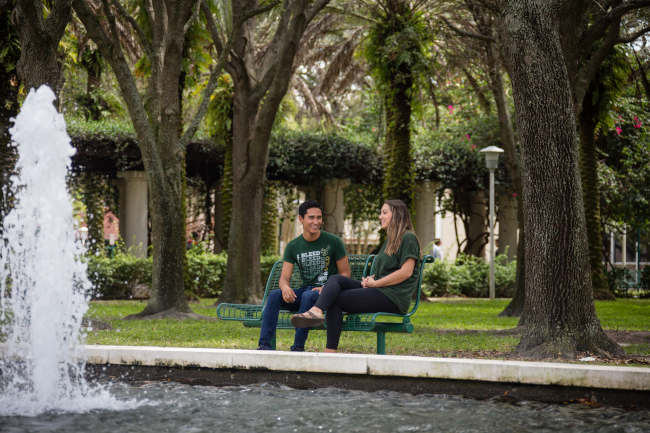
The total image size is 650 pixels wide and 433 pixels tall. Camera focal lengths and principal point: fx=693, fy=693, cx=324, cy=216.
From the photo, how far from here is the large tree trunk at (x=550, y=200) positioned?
6.21 meters

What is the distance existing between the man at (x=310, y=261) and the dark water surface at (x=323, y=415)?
1467mm

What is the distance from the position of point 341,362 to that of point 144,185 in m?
17.4

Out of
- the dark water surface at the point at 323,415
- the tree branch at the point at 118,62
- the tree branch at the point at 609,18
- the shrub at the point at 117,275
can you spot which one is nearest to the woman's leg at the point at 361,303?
the dark water surface at the point at 323,415

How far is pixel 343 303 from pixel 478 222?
19.8 metres

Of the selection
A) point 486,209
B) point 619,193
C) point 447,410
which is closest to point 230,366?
point 447,410

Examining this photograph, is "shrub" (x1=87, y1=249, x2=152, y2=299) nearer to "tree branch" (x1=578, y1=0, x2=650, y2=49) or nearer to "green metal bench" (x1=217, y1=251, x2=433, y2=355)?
"green metal bench" (x1=217, y1=251, x2=433, y2=355)

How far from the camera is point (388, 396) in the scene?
4.57 meters

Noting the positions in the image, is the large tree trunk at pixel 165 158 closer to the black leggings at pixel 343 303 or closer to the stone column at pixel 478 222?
the black leggings at pixel 343 303

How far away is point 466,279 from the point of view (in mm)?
20281

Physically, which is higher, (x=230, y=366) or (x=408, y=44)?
(x=408, y=44)

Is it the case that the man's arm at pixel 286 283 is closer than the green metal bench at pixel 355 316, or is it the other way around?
the green metal bench at pixel 355 316

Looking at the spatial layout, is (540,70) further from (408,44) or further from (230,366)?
(408,44)

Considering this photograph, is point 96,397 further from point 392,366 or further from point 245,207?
point 245,207

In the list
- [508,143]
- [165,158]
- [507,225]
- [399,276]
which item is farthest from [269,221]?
[399,276]
